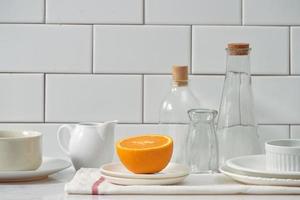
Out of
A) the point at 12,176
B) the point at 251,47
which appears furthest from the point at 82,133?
the point at 251,47

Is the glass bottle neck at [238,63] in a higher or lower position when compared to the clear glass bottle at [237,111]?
higher

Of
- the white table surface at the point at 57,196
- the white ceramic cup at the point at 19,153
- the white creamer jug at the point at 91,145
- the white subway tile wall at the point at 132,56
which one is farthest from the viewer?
the white subway tile wall at the point at 132,56

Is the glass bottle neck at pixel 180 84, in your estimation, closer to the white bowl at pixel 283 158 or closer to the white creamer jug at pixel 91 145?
the white creamer jug at pixel 91 145

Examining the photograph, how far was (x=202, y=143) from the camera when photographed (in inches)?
47.5

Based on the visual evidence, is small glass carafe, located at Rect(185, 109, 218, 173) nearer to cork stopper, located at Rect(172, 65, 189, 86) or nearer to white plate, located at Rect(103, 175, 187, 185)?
cork stopper, located at Rect(172, 65, 189, 86)

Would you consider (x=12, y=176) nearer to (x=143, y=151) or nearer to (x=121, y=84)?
(x=143, y=151)

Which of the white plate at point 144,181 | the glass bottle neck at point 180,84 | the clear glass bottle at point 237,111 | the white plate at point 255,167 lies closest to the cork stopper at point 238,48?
the clear glass bottle at point 237,111

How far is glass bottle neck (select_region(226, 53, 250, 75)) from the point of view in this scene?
1250mm

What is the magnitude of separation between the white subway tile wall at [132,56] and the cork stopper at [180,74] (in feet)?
0.34

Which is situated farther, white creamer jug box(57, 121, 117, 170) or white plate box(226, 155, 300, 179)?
white creamer jug box(57, 121, 117, 170)

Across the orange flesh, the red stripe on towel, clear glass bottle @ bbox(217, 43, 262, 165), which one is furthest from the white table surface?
clear glass bottle @ bbox(217, 43, 262, 165)

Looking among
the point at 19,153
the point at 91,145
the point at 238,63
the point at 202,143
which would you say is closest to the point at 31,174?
the point at 19,153

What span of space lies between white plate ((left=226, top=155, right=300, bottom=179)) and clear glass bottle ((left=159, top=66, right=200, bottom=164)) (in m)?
0.16

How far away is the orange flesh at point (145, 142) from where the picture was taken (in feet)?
3.53
